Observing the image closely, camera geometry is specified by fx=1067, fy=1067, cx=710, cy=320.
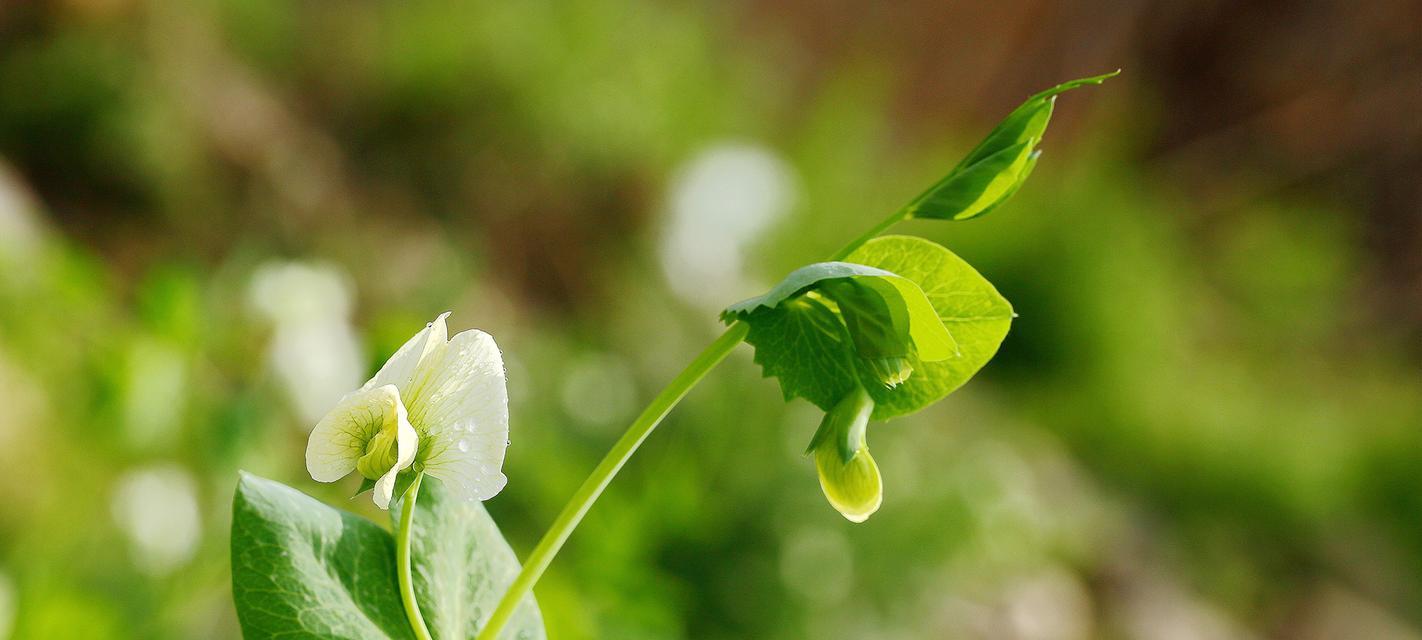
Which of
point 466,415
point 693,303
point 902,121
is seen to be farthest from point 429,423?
point 902,121

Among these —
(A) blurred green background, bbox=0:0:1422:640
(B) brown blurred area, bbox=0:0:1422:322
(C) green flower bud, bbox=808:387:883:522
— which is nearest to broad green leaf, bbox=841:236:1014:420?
(C) green flower bud, bbox=808:387:883:522

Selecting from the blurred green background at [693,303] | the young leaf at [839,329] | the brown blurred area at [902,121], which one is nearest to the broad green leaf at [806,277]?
the young leaf at [839,329]

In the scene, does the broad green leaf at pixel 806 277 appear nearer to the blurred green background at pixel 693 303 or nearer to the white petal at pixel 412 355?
the white petal at pixel 412 355

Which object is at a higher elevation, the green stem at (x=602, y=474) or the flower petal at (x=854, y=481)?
the green stem at (x=602, y=474)

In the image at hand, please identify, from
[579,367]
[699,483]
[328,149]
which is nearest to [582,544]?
[699,483]

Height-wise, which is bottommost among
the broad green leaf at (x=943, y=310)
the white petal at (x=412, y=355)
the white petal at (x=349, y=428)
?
the broad green leaf at (x=943, y=310)

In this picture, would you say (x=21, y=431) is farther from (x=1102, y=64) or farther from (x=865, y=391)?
(x=1102, y=64)

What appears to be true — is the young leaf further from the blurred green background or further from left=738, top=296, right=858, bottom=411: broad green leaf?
the blurred green background
